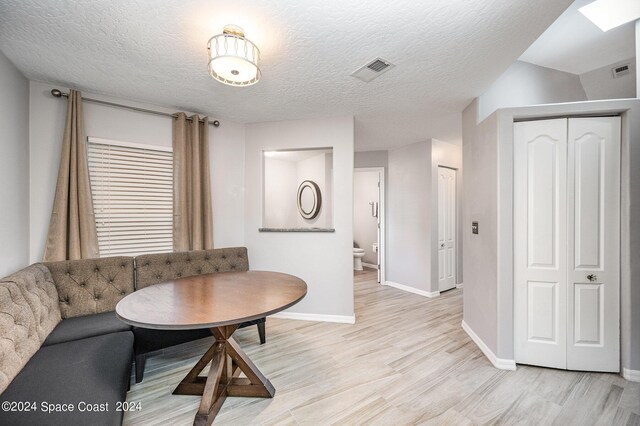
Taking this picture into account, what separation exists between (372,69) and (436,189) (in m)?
2.70

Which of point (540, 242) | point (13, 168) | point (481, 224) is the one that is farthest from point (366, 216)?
point (13, 168)

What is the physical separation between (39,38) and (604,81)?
16.5ft

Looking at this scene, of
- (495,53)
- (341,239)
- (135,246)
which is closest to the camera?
(495,53)

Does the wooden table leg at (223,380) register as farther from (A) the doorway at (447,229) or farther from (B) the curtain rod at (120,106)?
(A) the doorway at (447,229)

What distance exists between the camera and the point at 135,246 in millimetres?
2756

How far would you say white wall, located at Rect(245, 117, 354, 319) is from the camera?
3152 millimetres

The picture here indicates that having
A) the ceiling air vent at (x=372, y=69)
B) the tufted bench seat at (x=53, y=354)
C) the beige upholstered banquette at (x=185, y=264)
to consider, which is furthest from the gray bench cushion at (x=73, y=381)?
the ceiling air vent at (x=372, y=69)

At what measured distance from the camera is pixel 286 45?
1.82 meters

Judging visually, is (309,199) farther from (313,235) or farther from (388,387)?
(388,387)

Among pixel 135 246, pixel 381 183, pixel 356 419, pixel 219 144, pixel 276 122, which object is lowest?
pixel 356 419

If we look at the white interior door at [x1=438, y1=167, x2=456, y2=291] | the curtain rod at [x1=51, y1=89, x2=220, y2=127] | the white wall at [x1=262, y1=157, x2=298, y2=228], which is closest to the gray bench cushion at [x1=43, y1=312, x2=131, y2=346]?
the curtain rod at [x1=51, y1=89, x2=220, y2=127]

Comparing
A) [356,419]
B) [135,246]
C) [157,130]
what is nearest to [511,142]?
[356,419]

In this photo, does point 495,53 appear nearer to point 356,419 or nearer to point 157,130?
point 356,419

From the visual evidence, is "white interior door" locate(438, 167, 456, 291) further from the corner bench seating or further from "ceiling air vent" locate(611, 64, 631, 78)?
the corner bench seating
